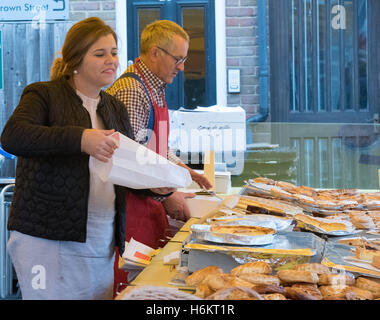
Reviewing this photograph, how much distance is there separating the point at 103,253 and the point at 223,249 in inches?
19.8

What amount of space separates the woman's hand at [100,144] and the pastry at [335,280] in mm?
509

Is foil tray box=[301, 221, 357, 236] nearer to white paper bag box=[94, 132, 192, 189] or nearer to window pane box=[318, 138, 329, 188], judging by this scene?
white paper bag box=[94, 132, 192, 189]

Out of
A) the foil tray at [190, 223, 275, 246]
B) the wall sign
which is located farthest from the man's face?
the wall sign

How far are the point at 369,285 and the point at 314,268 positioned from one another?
3.9 inches

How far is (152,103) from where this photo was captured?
6.11ft

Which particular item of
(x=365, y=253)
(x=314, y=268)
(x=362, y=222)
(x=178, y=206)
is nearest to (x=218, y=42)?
(x=178, y=206)

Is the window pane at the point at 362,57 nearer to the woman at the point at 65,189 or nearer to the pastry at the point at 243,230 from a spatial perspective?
the woman at the point at 65,189

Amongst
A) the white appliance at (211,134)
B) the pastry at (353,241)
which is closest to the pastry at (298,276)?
the pastry at (353,241)

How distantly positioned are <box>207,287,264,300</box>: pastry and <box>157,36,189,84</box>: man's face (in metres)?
1.25

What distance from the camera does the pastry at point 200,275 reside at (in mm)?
969

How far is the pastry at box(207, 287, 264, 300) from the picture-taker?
786mm

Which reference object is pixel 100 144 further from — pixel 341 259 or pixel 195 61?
pixel 195 61

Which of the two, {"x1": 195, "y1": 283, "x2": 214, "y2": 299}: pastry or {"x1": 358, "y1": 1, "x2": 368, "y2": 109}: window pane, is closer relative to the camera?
{"x1": 195, "y1": 283, "x2": 214, "y2": 299}: pastry
